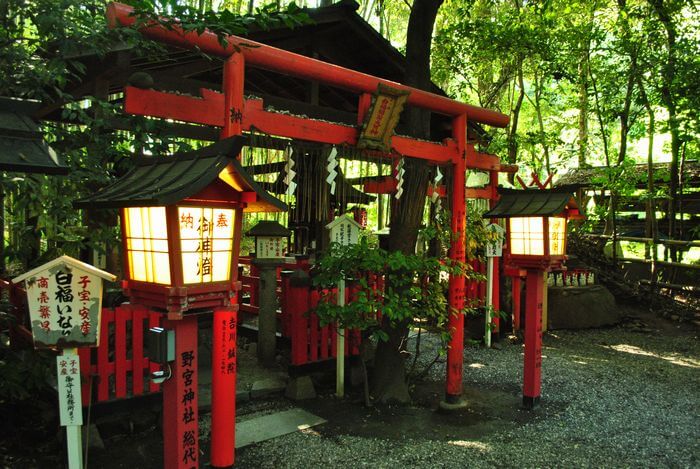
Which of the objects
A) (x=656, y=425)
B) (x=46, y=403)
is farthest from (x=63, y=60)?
(x=656, y=425)

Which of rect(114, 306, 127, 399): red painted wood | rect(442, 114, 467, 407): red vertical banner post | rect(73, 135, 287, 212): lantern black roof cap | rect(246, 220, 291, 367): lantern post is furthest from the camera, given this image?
rect(246, 220, 291, 367): lantern post

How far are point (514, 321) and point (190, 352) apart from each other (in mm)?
9371

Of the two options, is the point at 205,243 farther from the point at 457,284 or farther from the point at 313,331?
the point at 457,284

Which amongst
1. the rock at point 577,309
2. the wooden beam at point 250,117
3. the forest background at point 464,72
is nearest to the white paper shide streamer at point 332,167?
the wooden beam at point 250,117

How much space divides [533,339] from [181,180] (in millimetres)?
5352

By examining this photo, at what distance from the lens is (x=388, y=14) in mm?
23547

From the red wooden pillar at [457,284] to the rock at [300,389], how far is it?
1.91 m

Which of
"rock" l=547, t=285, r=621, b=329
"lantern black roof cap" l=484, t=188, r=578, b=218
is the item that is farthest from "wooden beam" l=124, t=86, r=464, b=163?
"rock" l=547, t=285, r=621, b=329

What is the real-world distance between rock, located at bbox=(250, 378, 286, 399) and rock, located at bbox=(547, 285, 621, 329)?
7881 millimetres

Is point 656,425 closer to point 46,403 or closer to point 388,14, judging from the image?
Answer: point 46,403

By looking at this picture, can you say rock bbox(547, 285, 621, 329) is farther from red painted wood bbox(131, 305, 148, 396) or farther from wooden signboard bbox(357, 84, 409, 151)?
red painted wood bbox(131, 305, 148, 396)


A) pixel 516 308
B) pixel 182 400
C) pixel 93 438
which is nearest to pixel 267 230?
pixel 93 438

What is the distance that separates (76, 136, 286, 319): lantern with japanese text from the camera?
3389 millimetres

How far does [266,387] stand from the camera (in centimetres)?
711
